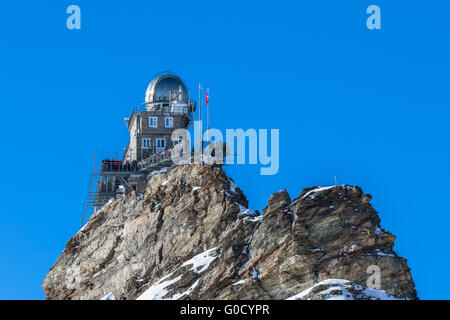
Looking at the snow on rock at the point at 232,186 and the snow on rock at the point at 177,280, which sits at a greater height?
the snow on rock at the point at 232,186

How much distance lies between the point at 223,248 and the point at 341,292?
57.1ft

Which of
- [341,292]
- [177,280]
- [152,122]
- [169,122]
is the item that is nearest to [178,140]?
[169,122]

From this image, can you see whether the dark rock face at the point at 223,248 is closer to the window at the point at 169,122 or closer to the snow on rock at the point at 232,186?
the snow on rock at the point at 232,186

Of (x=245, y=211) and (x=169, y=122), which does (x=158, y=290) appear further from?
(x=169, y=122)

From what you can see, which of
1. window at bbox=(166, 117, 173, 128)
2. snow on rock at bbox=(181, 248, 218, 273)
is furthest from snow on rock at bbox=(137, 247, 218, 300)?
window at bbox=(166, 117, 173, 128)

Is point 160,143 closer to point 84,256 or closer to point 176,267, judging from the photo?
point 84,256

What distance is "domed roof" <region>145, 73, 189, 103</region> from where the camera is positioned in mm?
128750

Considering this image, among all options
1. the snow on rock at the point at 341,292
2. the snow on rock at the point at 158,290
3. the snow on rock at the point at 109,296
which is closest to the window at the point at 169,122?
the snow on rock at the point at 109,296

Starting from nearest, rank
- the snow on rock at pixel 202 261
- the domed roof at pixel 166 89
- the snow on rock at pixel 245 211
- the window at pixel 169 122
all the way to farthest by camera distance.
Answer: the snow on rock at pixel 202 261, the snow on rock at pixel 245 211, the window at pixel 169 122, the domed roof at pixel 166 89

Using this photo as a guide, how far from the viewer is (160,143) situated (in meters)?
122

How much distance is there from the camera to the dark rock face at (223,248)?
82812 mm

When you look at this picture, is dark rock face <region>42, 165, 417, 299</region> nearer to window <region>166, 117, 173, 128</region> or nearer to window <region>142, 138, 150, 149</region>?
window <region>142, 138, 150, 149</region>

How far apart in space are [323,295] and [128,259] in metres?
33.0

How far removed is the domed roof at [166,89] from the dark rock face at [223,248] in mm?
17481
